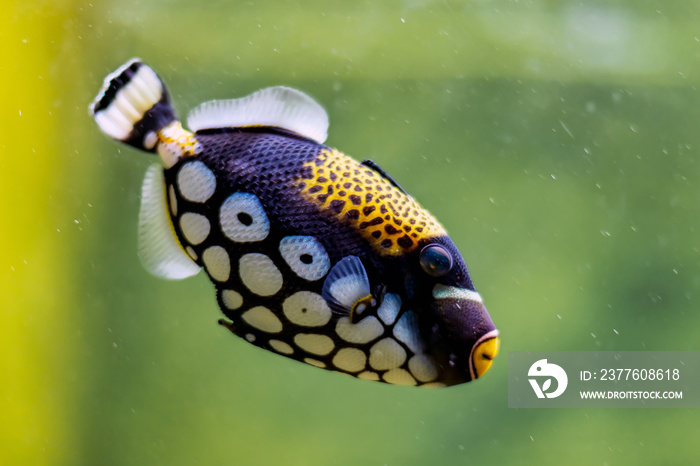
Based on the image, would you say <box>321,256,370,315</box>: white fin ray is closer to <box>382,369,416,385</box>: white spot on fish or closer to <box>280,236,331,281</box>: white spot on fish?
<box>280,236,331,281</box>: white spot on fish

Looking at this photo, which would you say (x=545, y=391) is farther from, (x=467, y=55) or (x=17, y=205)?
(x=17, y=205)

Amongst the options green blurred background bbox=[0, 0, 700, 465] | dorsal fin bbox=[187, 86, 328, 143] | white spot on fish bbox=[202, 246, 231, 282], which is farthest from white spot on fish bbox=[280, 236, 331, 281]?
green blurred background bbox=[0, 0, 700, 465]

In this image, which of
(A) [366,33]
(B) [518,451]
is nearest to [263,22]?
(A) [366,33]

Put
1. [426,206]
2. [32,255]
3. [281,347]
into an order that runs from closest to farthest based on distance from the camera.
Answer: [281,347] < [32,255] < [426,206]

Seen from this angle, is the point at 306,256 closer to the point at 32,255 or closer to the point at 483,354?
the point at 483,354

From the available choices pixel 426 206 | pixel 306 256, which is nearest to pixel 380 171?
pixel 306 256

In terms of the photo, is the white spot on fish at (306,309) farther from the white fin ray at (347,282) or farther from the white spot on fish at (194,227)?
Answer: the white spot on fish at (194,227)
